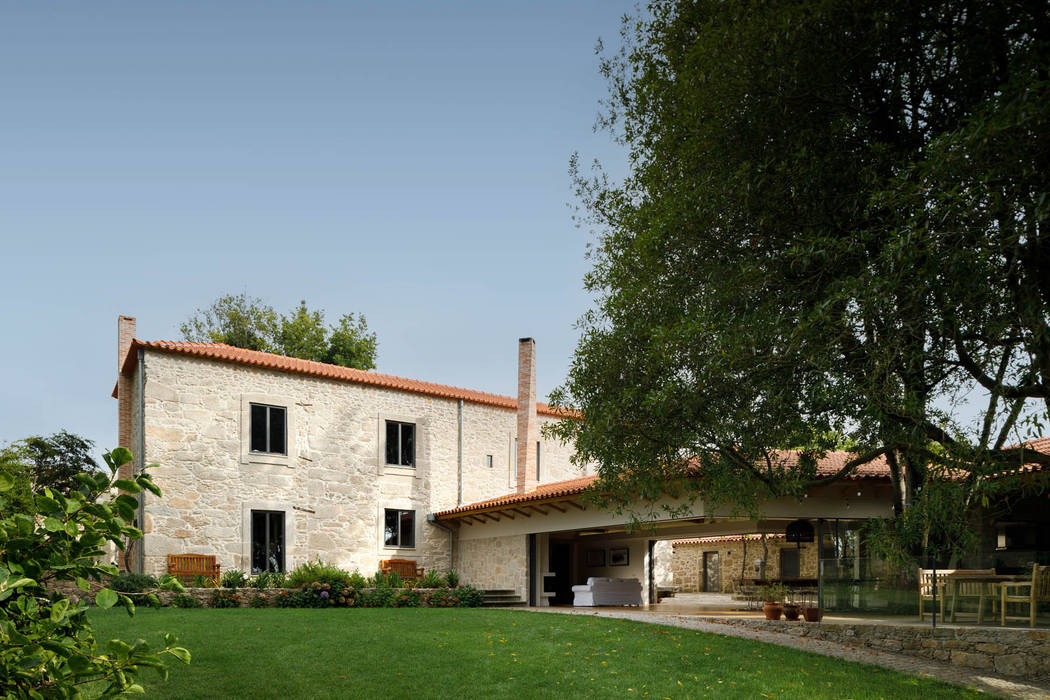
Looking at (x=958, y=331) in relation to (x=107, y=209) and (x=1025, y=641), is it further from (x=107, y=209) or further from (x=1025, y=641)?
(x=107, y=209)

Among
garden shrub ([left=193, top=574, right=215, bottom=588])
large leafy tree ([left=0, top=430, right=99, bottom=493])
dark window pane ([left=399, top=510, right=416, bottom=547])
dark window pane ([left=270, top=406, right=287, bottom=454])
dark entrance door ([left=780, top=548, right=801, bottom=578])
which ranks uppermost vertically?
dark window pane ([left=270, top=406, right=287, bottom=454])

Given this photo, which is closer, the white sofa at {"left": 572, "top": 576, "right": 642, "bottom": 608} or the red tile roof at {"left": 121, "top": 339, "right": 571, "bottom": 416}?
the red tile roof at {"left": 121, "top": 339, "right": 571, "bottom": 416}

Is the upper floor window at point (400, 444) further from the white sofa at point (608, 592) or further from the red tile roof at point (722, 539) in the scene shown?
the red tile roof at point (722, 539)

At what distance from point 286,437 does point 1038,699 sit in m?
18.1

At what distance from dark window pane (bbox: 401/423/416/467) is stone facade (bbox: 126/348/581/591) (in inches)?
9.0

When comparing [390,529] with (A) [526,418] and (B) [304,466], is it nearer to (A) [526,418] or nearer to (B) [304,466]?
(B) [304,466]

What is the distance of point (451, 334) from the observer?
3912cm

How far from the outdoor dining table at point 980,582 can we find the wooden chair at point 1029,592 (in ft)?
0.27

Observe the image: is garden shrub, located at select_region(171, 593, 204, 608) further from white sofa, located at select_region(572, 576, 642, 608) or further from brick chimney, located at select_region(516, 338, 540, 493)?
brick chimney, located at select_region(516, 338, 540, 493)

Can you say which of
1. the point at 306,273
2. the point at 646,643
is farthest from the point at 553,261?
the point at 306,273

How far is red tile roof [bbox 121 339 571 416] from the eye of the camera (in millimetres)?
20938

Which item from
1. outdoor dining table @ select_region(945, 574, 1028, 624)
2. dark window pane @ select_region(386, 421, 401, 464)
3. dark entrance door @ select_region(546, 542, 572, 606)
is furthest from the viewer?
dark entrance door @ select_region(546, 542, 572, 606)

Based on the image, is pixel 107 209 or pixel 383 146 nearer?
pixel 383 146

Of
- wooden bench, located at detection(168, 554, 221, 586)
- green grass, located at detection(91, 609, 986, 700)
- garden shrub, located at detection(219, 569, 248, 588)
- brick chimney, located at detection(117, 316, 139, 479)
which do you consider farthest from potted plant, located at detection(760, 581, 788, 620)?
brick chimney, located at detection(117, 316, 139, 479)
